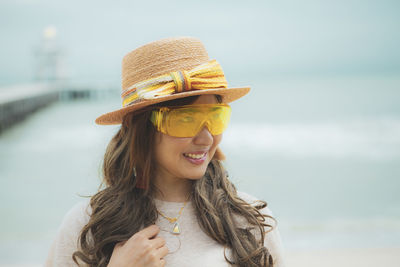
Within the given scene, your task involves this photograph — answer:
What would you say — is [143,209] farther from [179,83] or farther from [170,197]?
[179,83]

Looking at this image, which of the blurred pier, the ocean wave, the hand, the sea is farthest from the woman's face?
the blurred pier

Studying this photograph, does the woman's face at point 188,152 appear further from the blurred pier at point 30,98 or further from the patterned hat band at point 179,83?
the blurred pier at point 30,98

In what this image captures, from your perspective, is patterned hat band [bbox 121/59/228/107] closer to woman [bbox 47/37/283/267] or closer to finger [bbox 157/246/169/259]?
woman [bbox 47/37/283/267]

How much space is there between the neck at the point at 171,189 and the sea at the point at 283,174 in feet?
1.87

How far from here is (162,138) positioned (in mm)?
1559

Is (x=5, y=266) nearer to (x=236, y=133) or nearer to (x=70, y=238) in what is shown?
(x=70, y=238)

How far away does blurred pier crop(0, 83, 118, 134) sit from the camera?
25.5 m

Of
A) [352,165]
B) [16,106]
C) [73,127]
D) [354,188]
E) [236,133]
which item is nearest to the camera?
[354,188]

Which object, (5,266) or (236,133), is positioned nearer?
(5,266)

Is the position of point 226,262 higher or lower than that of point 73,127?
higher

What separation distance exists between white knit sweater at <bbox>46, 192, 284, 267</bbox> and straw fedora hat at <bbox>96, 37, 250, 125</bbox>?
17.3 inches

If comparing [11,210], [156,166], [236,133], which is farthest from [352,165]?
[156,166]

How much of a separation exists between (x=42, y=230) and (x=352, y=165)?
11.8 m

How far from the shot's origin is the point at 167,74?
4.95 feet
